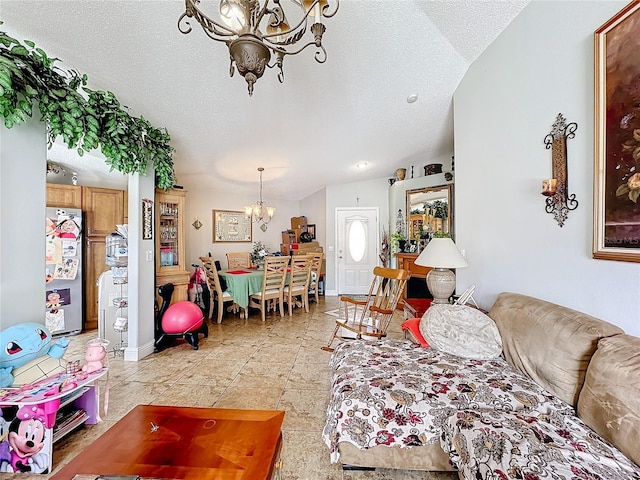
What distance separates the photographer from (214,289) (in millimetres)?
4734

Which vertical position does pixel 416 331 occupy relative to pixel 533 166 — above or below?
below

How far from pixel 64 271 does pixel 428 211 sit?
224 inches

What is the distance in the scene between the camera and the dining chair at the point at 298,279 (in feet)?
16.4

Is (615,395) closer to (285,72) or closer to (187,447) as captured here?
(187,447)

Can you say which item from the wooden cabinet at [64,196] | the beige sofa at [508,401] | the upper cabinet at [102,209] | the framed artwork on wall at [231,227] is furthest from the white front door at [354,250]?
the beige sofa at [508,401]

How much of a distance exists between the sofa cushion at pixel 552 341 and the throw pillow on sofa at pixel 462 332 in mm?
81

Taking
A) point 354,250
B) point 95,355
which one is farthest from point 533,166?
point 354,250

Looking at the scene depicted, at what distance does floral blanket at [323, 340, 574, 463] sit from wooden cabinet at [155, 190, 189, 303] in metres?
2.79

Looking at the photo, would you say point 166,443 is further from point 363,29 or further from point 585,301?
point 363,29

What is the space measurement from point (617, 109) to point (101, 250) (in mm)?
5367

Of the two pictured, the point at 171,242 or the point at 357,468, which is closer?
the point at 357,468

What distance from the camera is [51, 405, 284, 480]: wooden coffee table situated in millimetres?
1071

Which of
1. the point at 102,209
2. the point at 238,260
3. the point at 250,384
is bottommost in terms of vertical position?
the point at 250,384

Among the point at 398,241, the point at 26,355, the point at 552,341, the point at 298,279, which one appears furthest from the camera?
the point at 398,241
